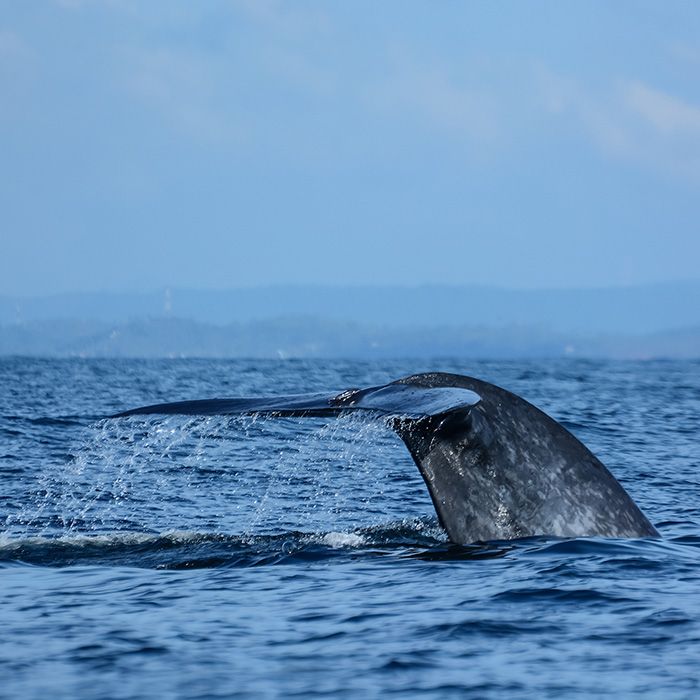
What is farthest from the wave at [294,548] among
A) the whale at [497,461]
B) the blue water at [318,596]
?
the whale at [497,461]

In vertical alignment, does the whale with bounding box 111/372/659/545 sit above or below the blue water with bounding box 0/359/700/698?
above

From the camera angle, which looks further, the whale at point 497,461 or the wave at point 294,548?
the wave at point 294,548

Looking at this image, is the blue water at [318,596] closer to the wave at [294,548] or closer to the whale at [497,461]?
the wave at [294,548]

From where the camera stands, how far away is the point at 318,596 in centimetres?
916

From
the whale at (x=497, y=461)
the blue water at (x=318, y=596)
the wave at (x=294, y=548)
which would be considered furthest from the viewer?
the wave at (x=294, y=548)

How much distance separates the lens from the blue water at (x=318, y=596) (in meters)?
7.24

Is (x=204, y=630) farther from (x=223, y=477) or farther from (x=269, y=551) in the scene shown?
(x=223, y=477)

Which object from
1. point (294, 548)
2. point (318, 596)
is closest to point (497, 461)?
point (318, 596)

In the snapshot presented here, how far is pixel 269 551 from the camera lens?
1084cm

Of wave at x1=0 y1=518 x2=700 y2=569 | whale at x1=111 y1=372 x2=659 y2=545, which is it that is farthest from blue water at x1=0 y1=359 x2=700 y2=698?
whale at x1=111 y1=372 x2=659 y2=545

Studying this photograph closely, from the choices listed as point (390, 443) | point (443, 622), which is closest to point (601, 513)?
point (443, 622)

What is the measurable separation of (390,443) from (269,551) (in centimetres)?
1182

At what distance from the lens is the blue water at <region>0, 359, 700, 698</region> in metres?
7.24

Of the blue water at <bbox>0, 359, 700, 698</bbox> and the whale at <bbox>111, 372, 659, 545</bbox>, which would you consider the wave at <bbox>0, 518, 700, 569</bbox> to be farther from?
the whale at <bbox>111, 372, 659, 545</bbox>
